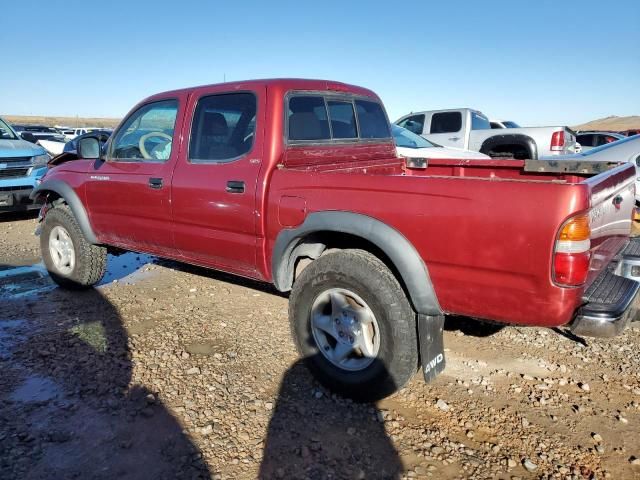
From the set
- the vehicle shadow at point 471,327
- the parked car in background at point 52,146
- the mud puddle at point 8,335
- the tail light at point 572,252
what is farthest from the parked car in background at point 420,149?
the parked car in background at point 52,146

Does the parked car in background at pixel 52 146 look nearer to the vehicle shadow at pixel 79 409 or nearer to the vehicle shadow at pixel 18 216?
the vehicle shadow at pixel 18 216

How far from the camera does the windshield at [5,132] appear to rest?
9.36 m

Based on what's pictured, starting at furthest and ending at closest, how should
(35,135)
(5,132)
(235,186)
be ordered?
(35,135) → (5,132) → (235,186)

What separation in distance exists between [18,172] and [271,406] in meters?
7.79

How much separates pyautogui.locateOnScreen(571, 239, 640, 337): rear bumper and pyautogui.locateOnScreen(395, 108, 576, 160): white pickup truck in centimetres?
853

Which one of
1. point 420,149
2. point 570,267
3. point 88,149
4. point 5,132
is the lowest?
point 570,267

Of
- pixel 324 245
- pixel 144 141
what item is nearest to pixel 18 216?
pixel 144 141

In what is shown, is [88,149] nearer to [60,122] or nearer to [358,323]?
[358,323]

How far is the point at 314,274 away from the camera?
9.91 feet

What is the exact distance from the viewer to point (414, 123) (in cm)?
1225

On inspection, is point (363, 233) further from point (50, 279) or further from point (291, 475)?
point (50, 279)

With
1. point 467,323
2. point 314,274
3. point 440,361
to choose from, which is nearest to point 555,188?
point 440,361

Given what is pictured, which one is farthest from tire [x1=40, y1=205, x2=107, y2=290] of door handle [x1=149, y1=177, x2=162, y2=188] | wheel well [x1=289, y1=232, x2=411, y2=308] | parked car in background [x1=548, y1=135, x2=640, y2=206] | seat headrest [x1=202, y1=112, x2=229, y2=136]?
parked car in background [x1=548, y1=135, x2=640, y2=206]

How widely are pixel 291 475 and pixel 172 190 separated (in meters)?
2.28
